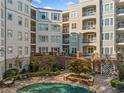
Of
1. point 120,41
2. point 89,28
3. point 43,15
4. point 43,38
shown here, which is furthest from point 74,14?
point 120,41

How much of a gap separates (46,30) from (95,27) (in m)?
13.6

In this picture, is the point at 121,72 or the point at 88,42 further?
the point at 88,42

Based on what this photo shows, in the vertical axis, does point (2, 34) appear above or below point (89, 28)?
below

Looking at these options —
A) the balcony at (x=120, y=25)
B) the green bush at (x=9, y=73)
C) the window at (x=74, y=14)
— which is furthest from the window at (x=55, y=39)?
the green bush at (x=9, y=73)

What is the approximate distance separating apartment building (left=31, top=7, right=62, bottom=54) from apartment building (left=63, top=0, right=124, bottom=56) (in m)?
2.19

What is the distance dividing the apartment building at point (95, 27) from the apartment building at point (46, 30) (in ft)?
7.20

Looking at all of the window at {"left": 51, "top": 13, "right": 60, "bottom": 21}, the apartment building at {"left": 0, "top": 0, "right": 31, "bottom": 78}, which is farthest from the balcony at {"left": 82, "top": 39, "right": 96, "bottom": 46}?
the apartment building at {"left": 0, "top": 0, "right": 31, "bottom": 78}

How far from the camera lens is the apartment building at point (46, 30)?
4562 cm

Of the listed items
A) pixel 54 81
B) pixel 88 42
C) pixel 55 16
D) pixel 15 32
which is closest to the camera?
pixel 54 81

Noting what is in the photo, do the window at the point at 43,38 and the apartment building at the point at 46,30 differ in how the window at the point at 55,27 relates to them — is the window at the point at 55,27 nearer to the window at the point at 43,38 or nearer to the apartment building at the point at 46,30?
the apartment building at the point at 46,30

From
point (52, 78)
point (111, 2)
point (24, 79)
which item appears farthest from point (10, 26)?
point (111, 2)

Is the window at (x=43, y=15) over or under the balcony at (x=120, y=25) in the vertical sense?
over

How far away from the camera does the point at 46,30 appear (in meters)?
47.4

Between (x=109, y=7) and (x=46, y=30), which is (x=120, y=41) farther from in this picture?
(x=46, y=30)
